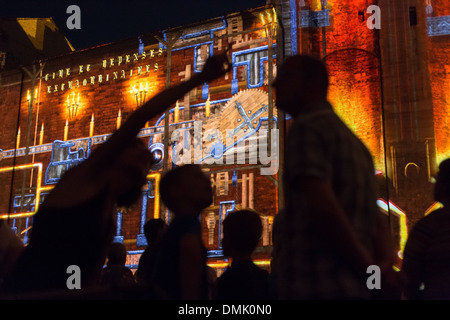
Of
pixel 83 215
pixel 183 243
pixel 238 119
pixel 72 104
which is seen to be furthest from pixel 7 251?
pixel 72 104

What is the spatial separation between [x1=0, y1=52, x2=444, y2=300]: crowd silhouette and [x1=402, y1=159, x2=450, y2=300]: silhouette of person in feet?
3.38

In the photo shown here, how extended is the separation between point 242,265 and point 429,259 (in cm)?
109

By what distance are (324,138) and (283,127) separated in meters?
8.88

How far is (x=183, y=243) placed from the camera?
2.25 m

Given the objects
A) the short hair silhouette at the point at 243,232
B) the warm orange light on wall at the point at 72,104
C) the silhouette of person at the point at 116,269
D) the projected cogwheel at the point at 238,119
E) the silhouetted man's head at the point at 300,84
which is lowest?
the silhouette of person at the point at 116,269

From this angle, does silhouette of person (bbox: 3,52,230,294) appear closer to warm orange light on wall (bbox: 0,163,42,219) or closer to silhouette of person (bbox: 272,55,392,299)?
silhouette of person (bbox: 272,55,392,299)

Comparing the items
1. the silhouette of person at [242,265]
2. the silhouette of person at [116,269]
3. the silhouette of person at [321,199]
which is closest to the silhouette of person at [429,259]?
the silhouette of person at [242,265]

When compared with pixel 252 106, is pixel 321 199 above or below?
below

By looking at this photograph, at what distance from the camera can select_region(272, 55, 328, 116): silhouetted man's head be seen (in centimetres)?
196

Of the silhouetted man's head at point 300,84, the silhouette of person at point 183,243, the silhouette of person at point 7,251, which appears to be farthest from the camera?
the silhouette of person at point 7,251

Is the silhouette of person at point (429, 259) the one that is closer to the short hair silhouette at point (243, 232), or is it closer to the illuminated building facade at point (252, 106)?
the short hair silhouette at point (243, 232)

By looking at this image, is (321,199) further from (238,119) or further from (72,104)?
(72,104)

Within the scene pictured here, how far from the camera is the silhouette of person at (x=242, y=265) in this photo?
2.95 metres

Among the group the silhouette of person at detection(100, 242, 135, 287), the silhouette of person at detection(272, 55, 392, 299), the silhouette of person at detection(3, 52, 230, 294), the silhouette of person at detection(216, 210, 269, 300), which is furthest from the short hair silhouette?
the silhouette of person at detection(100, 242, 135, 287)
